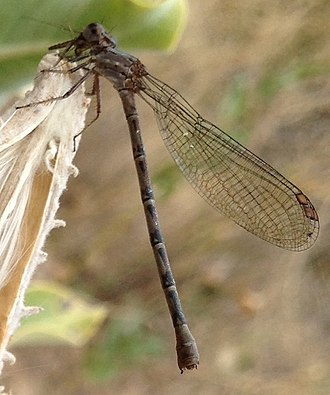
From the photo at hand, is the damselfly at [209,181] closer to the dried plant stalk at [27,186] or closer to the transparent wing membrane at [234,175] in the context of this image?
the transparent wing membrane at [234,175]

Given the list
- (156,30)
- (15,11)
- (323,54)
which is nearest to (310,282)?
(323,54)

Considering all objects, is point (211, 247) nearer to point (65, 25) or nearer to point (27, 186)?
point (65, 25)

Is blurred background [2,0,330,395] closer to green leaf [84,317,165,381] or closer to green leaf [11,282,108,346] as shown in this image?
green leaf [84,317,165,381]

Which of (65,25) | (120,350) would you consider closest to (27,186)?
(65,25)

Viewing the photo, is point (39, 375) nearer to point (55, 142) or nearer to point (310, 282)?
point (310, 282)

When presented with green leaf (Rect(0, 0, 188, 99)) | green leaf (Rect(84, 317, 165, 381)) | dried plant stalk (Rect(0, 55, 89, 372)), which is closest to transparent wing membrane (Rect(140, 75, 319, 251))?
green leaf (Rect(0, 0, 188, 99))

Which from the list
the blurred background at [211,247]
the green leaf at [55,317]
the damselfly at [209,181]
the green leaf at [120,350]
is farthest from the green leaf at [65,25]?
the green leaf at [120,350]

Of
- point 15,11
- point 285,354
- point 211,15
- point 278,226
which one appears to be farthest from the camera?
point 285,354
